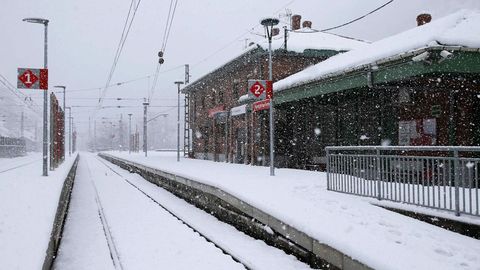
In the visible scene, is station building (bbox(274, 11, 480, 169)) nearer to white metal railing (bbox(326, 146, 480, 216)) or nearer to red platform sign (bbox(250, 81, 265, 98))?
red platform sign (bbox(250, 81, 265, 98))

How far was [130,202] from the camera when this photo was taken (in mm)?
12461

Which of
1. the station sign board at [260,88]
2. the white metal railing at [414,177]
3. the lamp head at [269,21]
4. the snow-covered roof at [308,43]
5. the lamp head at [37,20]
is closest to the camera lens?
the white metal railing at [414,177]

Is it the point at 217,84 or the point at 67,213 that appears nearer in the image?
the point at 67,213

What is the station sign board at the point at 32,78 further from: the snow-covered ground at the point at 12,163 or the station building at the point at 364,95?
the station building at the point at 364,95

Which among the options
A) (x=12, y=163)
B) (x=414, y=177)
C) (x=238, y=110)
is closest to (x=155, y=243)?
(x=414, y=177)

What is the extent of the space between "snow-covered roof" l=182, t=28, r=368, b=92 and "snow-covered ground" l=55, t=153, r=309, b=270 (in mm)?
12482

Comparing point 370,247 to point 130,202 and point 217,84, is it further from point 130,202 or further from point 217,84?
point 217,84

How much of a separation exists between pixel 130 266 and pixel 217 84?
23.9 m

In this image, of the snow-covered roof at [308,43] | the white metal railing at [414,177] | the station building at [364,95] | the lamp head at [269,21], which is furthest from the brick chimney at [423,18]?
the white metal railing at [414,177]

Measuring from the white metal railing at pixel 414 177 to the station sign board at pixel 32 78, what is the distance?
1160 centimetres

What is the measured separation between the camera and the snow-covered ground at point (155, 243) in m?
6.01

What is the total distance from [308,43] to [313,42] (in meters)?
0.67

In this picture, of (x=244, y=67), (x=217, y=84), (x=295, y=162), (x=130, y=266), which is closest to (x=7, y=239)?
(x=130, y=266)

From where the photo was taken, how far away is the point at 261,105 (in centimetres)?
1962
